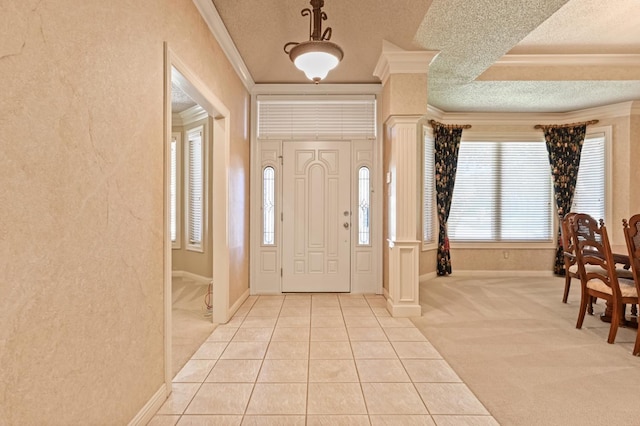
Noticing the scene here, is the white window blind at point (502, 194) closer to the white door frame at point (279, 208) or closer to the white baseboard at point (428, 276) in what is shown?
the white baseboard at point (428, 276)

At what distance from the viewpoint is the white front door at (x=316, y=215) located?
4660 mm

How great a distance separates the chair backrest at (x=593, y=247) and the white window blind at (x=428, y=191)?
7.55 ft

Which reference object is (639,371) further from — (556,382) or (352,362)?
(352,362)

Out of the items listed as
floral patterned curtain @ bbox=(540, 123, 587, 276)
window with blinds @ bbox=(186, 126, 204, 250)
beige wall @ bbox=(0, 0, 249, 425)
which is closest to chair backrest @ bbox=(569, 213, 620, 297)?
floral patterned curtain @ bbox=(540, 123, 587, 276)

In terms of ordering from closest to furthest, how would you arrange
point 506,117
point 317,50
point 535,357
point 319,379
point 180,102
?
1. point 319,379
2. point 317,50
3. point 535,357
4. point 180,102
5. point 506,117

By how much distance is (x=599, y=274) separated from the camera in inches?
126

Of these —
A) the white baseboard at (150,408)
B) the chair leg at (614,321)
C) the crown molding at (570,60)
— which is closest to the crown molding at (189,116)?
the white baseboard at (150,408)

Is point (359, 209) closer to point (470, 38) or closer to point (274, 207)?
point (274, 207)

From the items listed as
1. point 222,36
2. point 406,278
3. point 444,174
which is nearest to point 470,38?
point 222,36

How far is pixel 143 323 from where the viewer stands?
184cm

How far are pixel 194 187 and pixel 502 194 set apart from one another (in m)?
5.18

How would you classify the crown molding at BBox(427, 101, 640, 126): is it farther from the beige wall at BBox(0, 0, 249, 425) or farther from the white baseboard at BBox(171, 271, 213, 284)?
the beige wall at BBox(0, 0, 249, 425)

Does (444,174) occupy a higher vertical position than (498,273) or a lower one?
higher

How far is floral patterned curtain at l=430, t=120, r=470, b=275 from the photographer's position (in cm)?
563
